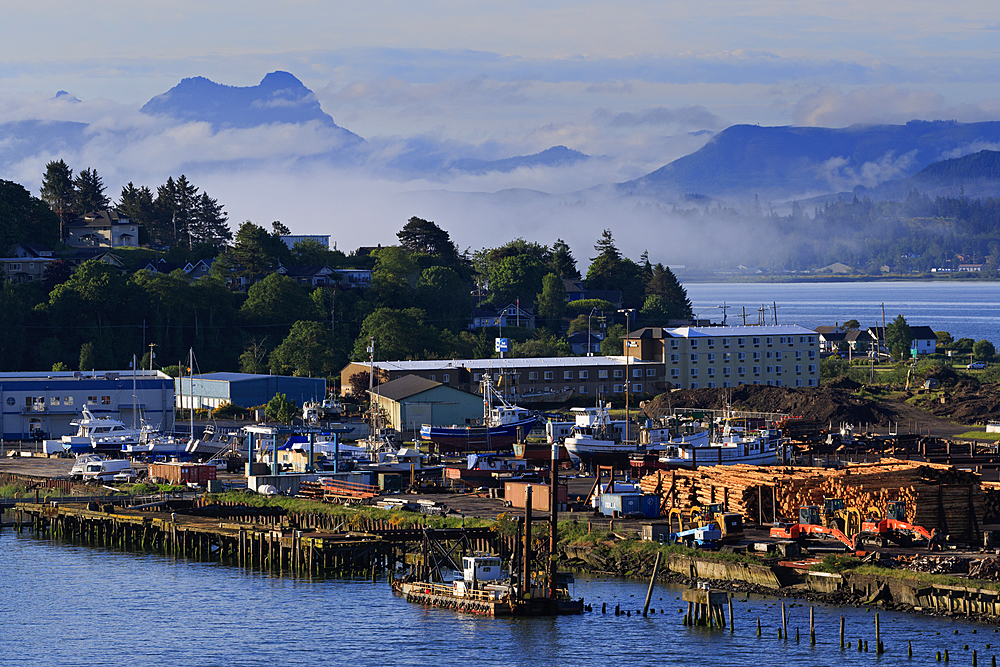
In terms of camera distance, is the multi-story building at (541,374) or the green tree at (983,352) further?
the green tree at (983,352)

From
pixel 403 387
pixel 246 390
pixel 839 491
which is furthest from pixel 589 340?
pixel 839 491

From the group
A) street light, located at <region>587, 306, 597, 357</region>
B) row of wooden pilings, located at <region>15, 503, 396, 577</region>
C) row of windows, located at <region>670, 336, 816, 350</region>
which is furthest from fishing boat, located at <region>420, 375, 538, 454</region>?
street light, located at <region>587, 306, 597, 357</region>

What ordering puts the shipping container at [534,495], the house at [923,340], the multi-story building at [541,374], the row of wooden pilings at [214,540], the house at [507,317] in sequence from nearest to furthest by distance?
the row of wooden pilings at [214,540] → the shipping container at [534,495] → the multi-story building at [541,374] → the house at [923,340] → the house at [507,317]

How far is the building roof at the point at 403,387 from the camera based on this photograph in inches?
3278

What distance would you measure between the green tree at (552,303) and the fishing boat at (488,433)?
73873 mm

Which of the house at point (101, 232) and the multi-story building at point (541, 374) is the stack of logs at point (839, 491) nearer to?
the multi-story building at point (541, 374)

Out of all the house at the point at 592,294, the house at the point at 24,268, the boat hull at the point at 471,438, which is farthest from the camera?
the house at the point at 592,294

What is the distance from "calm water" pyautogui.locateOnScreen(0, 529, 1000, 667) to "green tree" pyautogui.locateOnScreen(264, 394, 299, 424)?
40.4m

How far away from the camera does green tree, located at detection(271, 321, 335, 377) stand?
110m

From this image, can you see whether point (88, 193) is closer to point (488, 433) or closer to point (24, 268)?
point (24, 268)

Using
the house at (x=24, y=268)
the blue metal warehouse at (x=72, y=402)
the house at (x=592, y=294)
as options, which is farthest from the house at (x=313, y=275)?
the blue metal warehouse at (x=72, y=402)

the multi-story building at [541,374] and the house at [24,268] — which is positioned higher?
the house at [24,268]

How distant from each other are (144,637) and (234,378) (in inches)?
2376

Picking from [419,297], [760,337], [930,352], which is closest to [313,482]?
[760,337]
